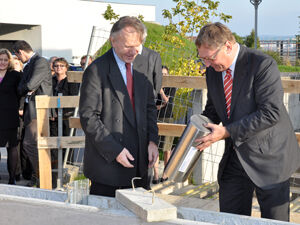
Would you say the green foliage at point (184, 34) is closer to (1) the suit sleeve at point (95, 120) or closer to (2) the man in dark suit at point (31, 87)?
(2) the man in dark suit at point (31, 87)

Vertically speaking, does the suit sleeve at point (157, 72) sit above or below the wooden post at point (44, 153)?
above

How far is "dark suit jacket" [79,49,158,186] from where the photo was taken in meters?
3.10

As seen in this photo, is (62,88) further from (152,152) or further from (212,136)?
(212,136)

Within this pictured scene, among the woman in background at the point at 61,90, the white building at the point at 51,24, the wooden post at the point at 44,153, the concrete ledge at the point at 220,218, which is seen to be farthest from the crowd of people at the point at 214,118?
the white building at the point at 51,24

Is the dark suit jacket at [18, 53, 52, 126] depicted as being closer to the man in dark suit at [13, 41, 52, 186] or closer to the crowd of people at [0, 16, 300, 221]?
the man in dark suit at [13, 41, 52, 186]

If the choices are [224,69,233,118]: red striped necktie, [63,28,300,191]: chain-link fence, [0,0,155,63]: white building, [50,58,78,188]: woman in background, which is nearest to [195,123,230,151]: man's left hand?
[224,69,233,118]: red striped necktie

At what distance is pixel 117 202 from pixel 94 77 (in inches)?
36.1

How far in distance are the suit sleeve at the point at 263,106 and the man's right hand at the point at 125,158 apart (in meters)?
0.66

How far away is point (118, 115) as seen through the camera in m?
3.17

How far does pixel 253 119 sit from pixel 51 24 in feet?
93.3

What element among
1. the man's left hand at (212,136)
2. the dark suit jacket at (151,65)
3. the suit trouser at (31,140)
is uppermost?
the dark suit jacket at (151,65)

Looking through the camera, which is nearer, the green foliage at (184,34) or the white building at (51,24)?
the green foliage at (184,34)

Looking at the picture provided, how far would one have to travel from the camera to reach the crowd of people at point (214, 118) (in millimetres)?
2805

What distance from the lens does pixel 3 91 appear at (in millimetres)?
6363
